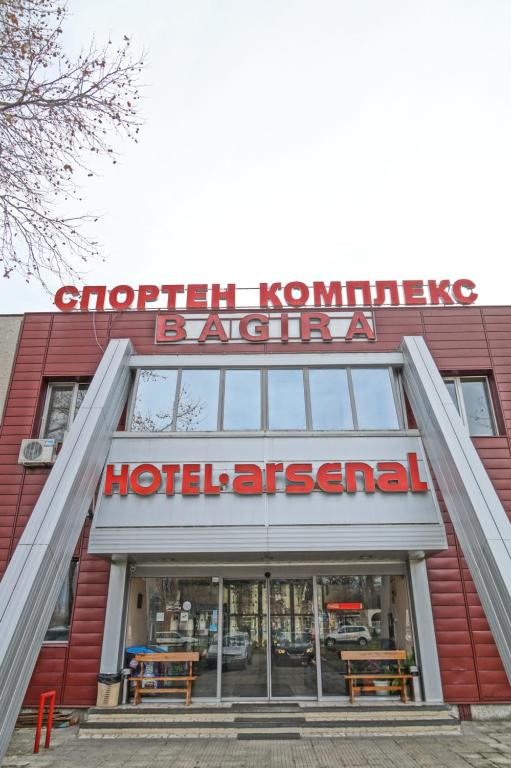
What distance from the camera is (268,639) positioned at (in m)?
10.4

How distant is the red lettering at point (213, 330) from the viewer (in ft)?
41.1

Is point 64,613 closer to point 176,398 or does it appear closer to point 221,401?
point 176,398

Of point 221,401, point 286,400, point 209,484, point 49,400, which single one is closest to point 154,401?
point 221,401

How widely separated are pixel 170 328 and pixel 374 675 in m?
8.99

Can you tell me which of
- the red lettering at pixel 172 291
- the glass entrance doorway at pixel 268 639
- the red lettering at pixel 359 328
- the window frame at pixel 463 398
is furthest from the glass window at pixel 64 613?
the window frame at pixel 463 398

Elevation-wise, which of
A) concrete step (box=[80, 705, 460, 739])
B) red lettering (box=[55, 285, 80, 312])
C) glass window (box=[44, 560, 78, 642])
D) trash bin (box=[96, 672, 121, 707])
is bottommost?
concrete step (box=[80, 705, 460, 739])

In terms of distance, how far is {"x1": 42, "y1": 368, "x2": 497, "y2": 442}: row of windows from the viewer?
1113cm

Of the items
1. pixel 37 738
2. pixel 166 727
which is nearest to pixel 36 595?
pixel 37 738

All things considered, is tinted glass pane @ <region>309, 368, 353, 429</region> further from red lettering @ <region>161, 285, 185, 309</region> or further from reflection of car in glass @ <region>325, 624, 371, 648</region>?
red lettering @ <region>161, 285, 185, 309</region>

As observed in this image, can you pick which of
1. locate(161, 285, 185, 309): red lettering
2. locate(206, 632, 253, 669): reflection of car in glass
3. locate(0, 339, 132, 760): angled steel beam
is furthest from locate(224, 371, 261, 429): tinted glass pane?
locate(206, 632, 253, 669): reflection of car in glass

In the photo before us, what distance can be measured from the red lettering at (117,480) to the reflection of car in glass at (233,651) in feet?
12.2

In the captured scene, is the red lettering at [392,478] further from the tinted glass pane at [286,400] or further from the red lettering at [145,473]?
the red lettering at [145,473]

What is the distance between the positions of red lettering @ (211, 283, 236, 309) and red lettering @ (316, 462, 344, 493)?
17.5 ft

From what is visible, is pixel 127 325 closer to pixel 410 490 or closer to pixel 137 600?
pixel 137 600
